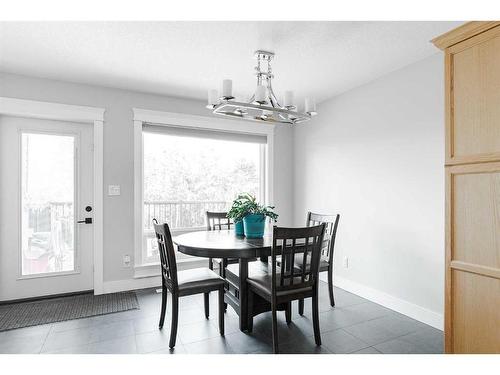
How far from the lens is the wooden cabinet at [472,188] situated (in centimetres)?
166

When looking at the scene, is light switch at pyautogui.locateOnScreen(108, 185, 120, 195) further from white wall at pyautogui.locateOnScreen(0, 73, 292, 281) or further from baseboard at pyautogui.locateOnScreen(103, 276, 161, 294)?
baseboard at pyautogui.locateOnScreen(103, 276, 161, 294)

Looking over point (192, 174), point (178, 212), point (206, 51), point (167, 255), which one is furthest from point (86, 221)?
point (206, 51)

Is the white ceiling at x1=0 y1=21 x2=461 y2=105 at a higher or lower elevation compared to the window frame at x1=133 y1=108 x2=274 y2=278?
higher

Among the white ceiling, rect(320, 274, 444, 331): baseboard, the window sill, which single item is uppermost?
the white ceiling

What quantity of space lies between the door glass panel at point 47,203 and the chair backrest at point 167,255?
5.72 ft

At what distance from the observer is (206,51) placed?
8.66ft

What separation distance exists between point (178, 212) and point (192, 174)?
21.7 inches

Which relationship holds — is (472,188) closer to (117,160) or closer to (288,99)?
(288,99)

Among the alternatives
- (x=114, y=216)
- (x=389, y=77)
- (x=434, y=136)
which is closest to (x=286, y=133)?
(x=389, y=77)

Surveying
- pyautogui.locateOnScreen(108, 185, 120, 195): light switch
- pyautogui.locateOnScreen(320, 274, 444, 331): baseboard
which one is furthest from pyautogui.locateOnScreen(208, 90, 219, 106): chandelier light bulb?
pyautogui.locateOnScreen(320, 274, 444, 331): baseboard

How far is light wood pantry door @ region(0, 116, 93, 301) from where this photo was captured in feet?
10.6

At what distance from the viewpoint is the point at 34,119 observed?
3326mm
